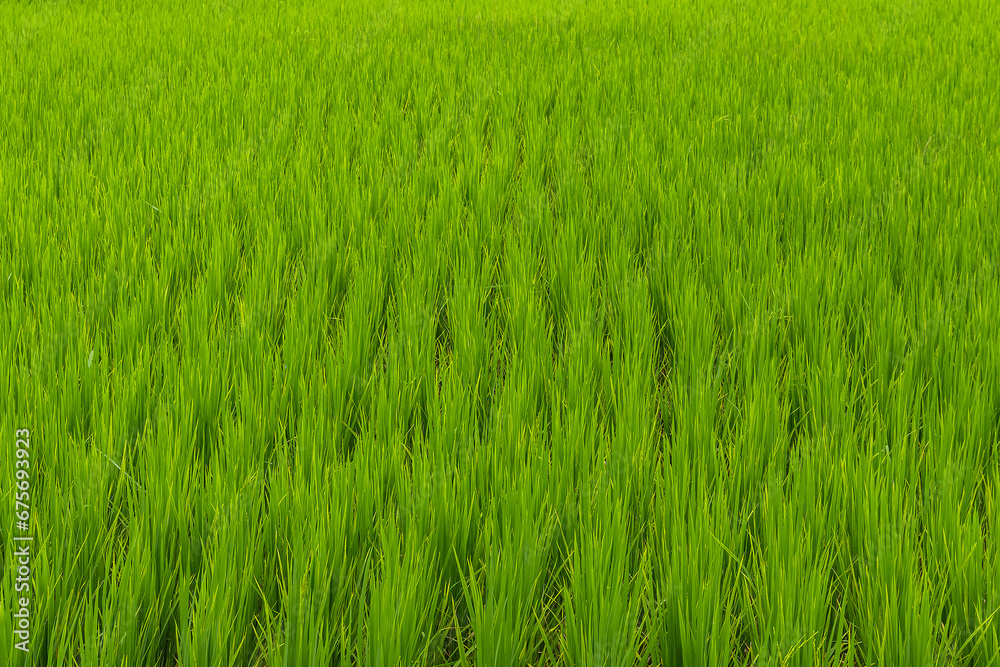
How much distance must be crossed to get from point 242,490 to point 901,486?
87 cm

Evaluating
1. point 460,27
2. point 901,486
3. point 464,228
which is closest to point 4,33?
point 460,27

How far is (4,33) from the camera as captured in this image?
4.77 meters

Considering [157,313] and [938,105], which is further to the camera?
[938,105]

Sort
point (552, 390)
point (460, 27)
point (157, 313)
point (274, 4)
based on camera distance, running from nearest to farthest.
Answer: point (552, 390), point (157, 313), point (460, 27), point (274, 4)

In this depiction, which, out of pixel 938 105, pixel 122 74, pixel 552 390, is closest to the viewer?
pixel 552 390

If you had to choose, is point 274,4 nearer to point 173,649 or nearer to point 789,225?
point 789,225

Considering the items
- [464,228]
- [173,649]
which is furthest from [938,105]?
[173,649]

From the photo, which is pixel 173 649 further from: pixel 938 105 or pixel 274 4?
pixel 274 4

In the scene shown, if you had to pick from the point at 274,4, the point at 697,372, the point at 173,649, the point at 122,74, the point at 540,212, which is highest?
the point at 274,4

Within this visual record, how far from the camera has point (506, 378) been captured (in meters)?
1.42

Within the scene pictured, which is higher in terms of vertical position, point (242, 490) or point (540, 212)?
point (540, 212)

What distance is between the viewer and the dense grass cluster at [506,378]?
0.91 meters

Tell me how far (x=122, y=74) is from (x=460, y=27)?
2148 millimetres

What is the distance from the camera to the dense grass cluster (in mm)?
910
